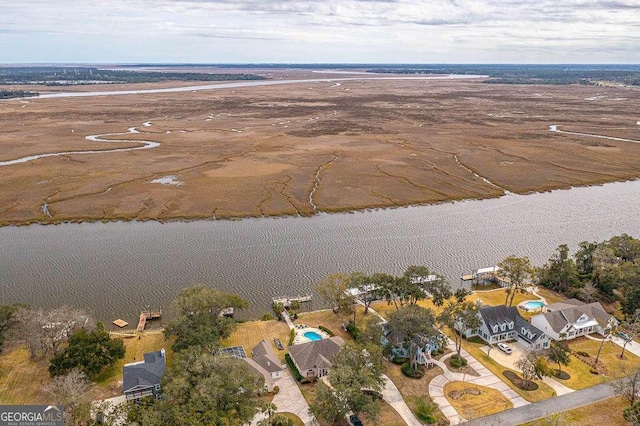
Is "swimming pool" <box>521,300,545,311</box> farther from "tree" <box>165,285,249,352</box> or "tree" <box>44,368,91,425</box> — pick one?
"tree" <box>44,368,91,425</box>

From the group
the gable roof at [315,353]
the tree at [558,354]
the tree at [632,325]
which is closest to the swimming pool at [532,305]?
the tree at [632,325]

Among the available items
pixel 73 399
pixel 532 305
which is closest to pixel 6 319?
pixel 73 399

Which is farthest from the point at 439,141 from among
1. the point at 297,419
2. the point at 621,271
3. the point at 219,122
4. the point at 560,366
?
the point at 297,419

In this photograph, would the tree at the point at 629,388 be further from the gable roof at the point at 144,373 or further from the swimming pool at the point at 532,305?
the gable roof at the point at 144,373

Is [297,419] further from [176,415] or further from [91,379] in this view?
[91,379]

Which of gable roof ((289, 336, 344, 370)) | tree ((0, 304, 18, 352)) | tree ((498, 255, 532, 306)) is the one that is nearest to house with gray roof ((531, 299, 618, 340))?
tree ((498, 255, 532, 306))
